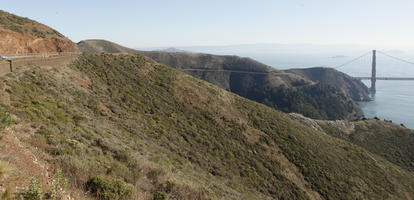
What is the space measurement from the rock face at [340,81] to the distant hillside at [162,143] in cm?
14808

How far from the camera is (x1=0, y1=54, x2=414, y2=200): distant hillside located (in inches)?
293

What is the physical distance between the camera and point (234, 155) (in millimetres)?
19562

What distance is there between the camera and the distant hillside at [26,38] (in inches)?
752

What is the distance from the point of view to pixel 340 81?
161000 millimetres

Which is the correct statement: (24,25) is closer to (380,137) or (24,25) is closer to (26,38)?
(26,38)

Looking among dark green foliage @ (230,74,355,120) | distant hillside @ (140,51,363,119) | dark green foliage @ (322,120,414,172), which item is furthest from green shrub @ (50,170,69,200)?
A: distant hillside @ (140,51,363,119)

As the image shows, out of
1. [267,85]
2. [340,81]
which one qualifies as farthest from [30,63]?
[340,81]

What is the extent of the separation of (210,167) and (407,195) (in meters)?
26.0

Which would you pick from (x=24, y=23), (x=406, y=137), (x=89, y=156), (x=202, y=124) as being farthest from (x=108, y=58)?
(x=406, y=137)

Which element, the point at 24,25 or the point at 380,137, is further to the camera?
the point at 380,137

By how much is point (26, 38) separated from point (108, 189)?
23.7 m

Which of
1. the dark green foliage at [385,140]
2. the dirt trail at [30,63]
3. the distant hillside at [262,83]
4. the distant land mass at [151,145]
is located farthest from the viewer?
the distant hillside at [262,83]

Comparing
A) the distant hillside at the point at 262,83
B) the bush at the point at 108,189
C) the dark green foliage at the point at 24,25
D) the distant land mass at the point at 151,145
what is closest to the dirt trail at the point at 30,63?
the distant land mass at the point at 151,145

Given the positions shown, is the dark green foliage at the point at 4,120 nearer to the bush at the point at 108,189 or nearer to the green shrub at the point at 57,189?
the green shrub at the point at 57,189
